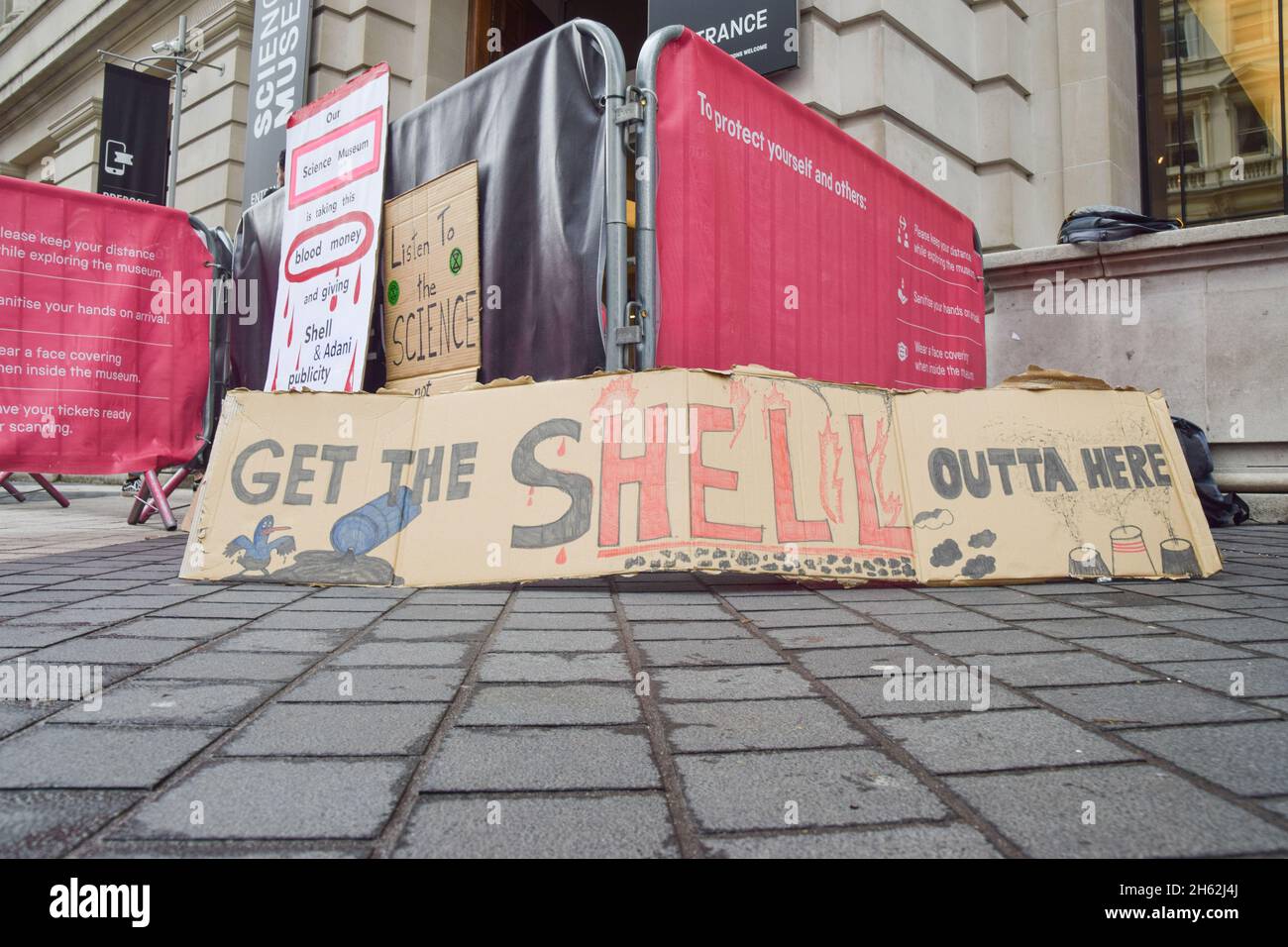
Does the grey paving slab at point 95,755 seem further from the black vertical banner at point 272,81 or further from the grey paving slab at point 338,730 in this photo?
the black vertical banner at point 272,81

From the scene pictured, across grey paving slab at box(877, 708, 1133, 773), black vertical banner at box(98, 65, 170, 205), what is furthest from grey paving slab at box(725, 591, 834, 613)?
black vertical banner at box(98, 65, 170, 205)

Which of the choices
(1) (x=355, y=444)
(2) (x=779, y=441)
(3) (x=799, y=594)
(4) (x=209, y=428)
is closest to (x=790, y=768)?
(3) (x=799, y=594)

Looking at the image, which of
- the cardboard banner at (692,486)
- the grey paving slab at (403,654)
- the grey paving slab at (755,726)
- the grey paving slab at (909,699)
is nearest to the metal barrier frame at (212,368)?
the cardboard banner at (692,486)

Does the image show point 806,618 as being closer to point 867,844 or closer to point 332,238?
point 867,844

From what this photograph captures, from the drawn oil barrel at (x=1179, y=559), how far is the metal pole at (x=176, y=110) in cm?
1382

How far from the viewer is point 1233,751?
1363 mm

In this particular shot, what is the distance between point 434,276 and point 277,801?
3324mm

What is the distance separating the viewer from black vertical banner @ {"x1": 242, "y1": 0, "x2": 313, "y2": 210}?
→ 10258mm

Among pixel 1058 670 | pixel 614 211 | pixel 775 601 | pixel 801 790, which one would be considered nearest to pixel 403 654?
pixel 801 790

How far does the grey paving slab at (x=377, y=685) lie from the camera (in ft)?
5.46

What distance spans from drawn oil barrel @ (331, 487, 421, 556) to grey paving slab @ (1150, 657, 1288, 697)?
251cm

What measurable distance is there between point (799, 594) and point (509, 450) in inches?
48.6

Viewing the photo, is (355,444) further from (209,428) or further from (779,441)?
(209,428)

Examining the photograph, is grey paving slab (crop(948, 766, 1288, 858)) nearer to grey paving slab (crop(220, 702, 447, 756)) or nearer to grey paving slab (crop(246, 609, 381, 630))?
grey paving slab (crop(220, 702, 447, 756))
